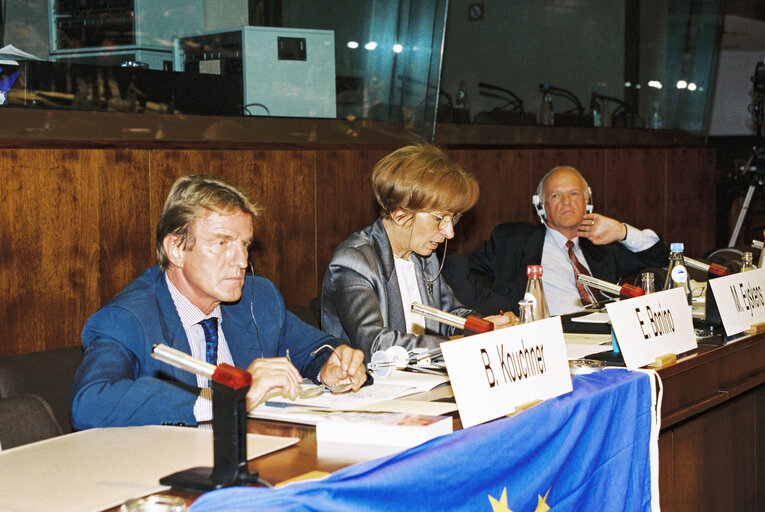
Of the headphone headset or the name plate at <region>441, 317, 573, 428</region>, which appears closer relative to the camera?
the name plate at <region>441, 317, 573, 428</region>

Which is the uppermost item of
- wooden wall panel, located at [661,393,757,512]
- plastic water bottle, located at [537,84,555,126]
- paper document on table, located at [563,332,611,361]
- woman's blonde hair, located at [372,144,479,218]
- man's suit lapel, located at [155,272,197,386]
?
plastic water bottle, located at [537,84,555,126]

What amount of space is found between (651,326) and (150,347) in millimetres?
1171

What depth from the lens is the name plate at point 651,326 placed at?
208 centimetres

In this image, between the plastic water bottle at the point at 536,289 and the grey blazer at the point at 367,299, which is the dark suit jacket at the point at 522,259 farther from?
the plastic water bottle at the point at 536,289

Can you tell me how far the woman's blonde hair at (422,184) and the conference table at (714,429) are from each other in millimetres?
841

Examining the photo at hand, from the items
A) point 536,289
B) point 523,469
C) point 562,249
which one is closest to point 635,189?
point 562,249

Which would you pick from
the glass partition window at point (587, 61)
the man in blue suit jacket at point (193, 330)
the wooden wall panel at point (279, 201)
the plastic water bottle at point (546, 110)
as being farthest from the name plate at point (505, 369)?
the plastic water bottle at point (546, 110)

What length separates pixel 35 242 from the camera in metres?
2.87

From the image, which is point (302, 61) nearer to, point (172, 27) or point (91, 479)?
point (172, 27)

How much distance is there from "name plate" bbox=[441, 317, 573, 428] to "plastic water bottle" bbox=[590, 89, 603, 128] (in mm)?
4889

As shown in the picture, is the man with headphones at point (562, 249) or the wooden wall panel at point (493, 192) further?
the wooden wall panel at point (493, 192)

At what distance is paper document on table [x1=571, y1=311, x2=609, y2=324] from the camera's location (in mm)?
2895

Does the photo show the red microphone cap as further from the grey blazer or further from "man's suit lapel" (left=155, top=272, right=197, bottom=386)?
"man's suit lapel" (left=155, top=272, right=197, bottom=386)

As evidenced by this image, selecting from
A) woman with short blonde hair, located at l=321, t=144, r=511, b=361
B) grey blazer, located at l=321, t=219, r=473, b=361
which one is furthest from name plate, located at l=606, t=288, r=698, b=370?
woman with short blonde hair, located at l=321, t=144, r=511, b=361
